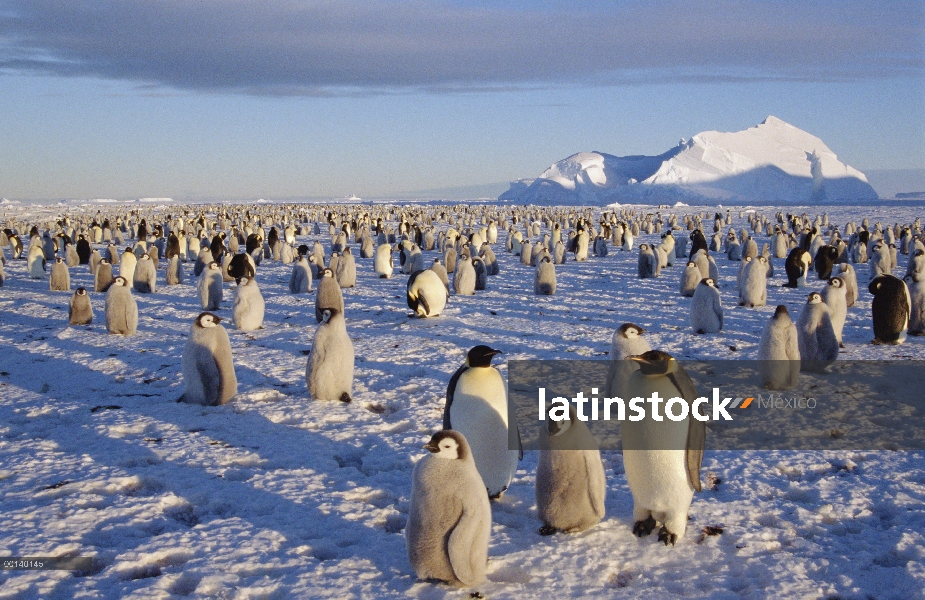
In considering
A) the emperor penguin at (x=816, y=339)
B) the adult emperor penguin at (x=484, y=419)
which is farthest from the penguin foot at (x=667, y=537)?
the emperor penguin at (x=816, y=339)

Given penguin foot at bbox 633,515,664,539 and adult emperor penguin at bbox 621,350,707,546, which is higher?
adult emperor penguin at bbox 621,350,707,546

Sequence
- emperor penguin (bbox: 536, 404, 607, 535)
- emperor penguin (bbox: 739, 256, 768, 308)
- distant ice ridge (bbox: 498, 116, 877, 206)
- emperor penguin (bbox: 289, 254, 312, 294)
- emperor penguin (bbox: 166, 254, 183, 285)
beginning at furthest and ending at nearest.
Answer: distant ice ridge (bbox: 498, 116, 877, 206), emperor penguin (bbox: 166, 254, 183, 285), emperor penguin (bbox: 289, 254, 312, 294), emperor penguin (bbox: 739, 256, 768, 308), emperor penguin (bbox: 536, 404, 607, 535)

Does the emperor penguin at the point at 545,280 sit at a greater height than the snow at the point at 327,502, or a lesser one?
greater

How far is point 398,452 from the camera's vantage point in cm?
514

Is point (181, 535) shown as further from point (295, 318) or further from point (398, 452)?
point (295, 318)

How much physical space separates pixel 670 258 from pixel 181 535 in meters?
17.6

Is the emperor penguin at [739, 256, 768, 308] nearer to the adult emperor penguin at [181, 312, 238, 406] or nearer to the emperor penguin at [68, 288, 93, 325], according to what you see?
the adult emperor penguin at [181, 312, 238, 406]

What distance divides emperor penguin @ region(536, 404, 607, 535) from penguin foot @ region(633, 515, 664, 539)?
0.22 metres

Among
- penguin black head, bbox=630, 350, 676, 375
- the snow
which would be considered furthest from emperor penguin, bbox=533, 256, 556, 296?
penguin black head, bbox=630, 350, 676, 375

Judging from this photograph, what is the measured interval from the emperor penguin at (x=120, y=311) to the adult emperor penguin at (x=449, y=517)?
7.72m

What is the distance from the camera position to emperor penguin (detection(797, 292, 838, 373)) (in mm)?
7219

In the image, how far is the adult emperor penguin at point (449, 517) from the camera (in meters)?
3.16

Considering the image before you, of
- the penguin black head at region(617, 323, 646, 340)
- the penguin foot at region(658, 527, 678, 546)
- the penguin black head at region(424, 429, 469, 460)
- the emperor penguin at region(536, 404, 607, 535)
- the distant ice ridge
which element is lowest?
the penguin foot at region(658, 527, 678, 546)

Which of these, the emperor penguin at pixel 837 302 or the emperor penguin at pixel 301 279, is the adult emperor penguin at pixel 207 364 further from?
the emperor penguin at pixel 301 279
